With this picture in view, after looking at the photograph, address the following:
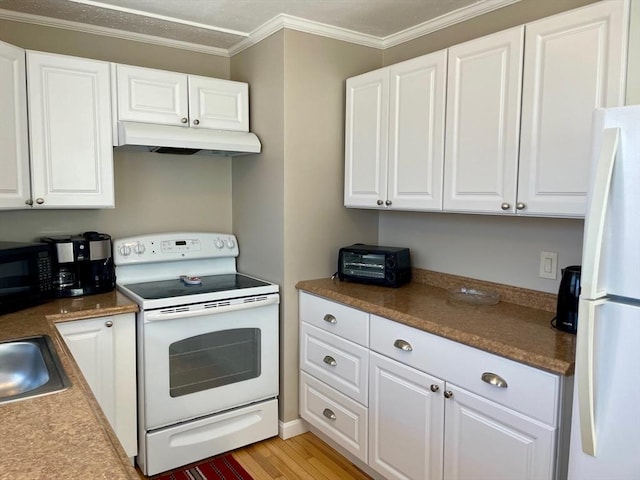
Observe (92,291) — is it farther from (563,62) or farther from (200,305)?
(563,62)

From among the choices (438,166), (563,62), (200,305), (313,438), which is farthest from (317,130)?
(313,438)

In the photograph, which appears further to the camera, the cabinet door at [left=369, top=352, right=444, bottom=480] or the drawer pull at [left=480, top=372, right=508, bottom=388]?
the cabinet door at [left=369, top=352, right=444, bottom=480]

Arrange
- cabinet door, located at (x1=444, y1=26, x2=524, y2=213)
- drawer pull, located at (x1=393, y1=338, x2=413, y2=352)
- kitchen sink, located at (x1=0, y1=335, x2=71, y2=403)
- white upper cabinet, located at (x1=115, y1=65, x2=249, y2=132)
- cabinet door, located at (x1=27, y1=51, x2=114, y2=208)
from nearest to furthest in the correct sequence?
kitchen sink, located at (x1=0, y1=335, x2=71, y2=403) < cabinet door, located at (x1=444, y1=26, x2=524, y2=213) < drawer pull, located at (x1=393, y1=338, x2=413, y2=352) < cabinet door, located at (x1=27, y1=51, x2=114, y2=208) < white upper cabinet, located at (x1=115, y1=65, x2=249, y2=132)

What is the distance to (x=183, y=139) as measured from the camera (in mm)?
2582

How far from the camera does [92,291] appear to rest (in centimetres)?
257

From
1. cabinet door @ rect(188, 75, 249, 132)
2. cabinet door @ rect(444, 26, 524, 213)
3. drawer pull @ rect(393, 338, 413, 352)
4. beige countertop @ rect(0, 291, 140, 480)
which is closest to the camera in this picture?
beige countertop @ rect(0, 291, 140, 480)

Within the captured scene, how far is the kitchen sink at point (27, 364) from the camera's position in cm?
155

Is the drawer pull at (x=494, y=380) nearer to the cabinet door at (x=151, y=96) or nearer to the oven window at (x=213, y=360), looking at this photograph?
the oven window at (x=213, y=360)

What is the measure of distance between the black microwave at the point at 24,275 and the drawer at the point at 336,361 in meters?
1.30

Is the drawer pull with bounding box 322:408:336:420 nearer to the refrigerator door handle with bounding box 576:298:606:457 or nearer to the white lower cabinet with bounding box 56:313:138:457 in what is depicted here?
the white lower cabinet with bounding box 56:313:138:457

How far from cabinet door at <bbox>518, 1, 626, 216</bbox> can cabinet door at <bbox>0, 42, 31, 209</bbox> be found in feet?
7.06

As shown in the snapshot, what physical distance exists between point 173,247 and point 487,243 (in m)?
1.72

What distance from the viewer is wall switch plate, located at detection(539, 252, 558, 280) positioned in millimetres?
2164

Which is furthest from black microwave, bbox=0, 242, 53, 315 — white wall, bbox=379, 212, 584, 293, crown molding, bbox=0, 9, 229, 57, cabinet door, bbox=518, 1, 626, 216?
cabinet door, bbox=518, 1, 626, 216
